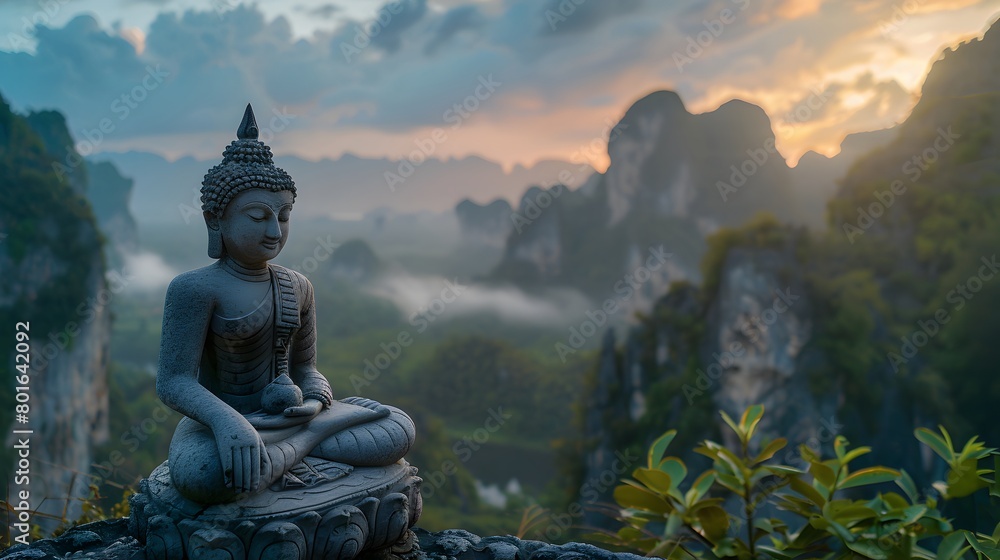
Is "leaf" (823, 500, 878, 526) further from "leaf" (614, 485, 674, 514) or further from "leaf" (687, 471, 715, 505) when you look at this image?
"leaf" (614, 485, 674, 514)

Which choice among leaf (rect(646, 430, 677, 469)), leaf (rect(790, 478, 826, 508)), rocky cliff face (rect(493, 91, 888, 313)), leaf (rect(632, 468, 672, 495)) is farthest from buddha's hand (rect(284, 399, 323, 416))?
rocky cliff face (rect(493, 91, 888, 313))

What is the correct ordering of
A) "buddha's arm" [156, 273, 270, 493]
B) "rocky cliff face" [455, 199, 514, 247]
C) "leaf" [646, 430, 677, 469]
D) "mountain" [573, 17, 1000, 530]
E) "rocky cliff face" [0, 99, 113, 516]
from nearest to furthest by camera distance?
"buddha's arm" [156, 273, 270, 493] → "leaf" [646, 430, 677, 469] → "mountain" [573, 17, 1000, 530] → "rocky cliff face" [0, 99, 113, 516] → "rocky cliff face" [455, 199, 514, 247]

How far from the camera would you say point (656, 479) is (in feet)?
13.7

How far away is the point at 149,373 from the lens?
2359 centimetres

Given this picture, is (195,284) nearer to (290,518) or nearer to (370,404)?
(370,404)

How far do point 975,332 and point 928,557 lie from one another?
13127 mm

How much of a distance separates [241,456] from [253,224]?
103 cm

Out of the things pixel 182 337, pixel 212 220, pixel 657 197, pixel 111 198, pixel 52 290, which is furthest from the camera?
pixel 657 197

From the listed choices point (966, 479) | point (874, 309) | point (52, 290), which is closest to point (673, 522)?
point (966, 479)

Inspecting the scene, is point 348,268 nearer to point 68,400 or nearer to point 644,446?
point 68,400

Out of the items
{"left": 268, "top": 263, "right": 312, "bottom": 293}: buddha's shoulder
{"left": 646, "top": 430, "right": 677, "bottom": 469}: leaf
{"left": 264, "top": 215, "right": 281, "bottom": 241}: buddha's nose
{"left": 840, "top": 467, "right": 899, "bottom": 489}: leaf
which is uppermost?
{"left": 264, "top": 215, "right": 281, "bottom": 241}: buddha's nose

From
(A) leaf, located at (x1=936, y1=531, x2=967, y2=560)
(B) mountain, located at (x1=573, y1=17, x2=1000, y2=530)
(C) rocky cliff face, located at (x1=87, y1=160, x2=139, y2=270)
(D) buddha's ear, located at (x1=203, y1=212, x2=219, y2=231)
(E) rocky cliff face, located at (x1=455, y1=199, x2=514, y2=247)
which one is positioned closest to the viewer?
(D) buddha's ear, located at (x1=203, y1=212, x2=219, y2=231)

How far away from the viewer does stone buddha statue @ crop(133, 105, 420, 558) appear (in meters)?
2.77

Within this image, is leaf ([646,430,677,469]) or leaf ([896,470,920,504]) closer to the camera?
leaf ([896,470,920,504])
